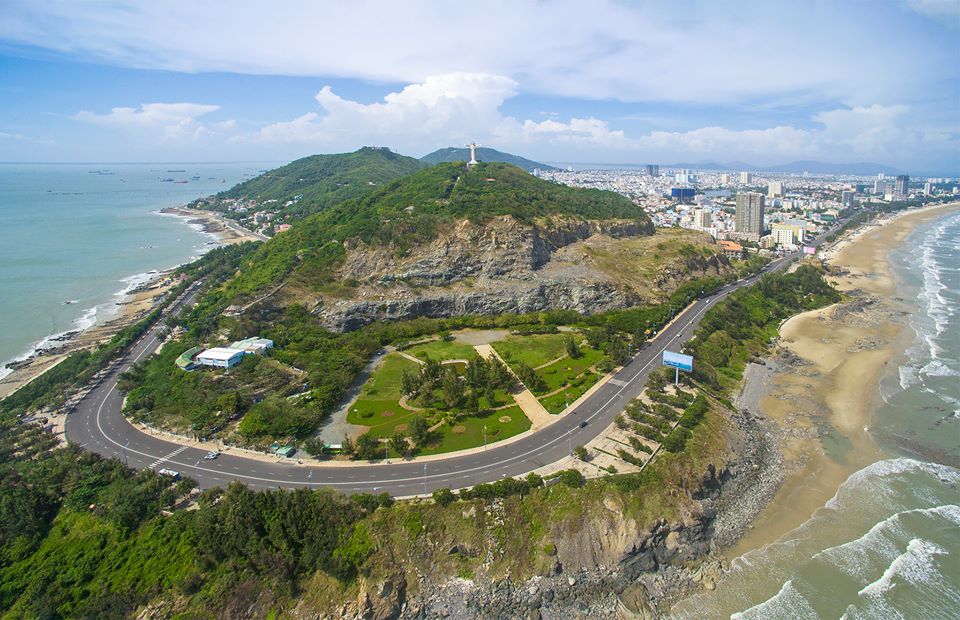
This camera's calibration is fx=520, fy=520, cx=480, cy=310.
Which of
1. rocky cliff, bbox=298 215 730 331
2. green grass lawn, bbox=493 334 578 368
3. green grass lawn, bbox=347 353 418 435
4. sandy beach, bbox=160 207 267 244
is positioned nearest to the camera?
green grass lawn, bbox=347 353 418 435

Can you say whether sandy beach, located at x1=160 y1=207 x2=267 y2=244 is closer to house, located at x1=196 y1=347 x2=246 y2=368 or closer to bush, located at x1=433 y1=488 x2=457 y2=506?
house, located at x1=196 y1=347 x2=246 y2=368

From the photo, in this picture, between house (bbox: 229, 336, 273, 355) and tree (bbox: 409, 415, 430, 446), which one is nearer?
tree (bbox: 409, 415, 430, 446)

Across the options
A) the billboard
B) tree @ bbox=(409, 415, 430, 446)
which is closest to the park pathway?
tree @ bbox=(409, 415, 430, 446)

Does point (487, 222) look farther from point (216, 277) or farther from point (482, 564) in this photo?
point (482, 564)

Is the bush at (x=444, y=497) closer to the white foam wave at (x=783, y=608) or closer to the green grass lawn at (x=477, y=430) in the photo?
the green grass lawn at (x=477, y=430)

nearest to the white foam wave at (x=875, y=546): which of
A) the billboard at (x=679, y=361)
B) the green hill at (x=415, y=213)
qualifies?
the billboard at (x=679, y=361)

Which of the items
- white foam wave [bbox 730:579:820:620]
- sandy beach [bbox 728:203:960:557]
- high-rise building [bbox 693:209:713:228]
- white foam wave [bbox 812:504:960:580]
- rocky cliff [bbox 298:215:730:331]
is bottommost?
white foam wave [bbox 730:579:820:620]

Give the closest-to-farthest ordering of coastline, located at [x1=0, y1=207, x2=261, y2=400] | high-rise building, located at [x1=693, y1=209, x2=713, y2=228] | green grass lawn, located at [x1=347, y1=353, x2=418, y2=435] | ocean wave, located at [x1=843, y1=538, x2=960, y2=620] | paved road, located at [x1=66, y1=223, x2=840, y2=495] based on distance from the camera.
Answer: ocean wave, located at [x1=843, y1=538, x2=960, y2=620] < paved road, located at [x1=66, y1=223, x2=840, y2=495] < green grass lawn, located at [x1=347, y1=353, x2=418, y2=435] < coastline, located at [x1=0, y1=207, x2=261, y2=400] < high-rise building, located at [x1=693, y1=209, x2=713, y2=228]
